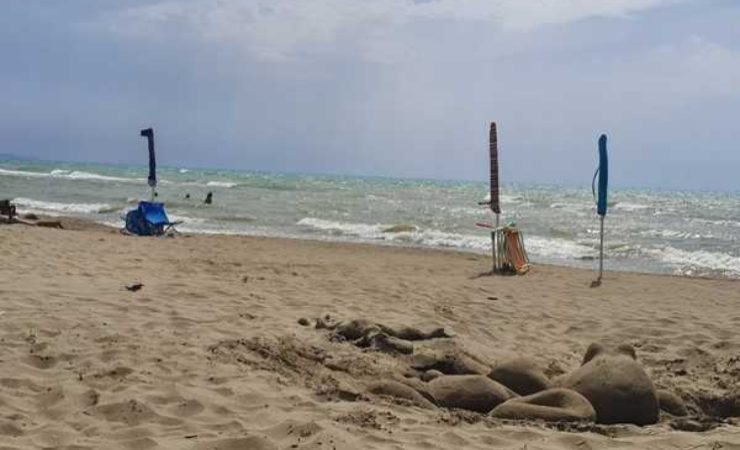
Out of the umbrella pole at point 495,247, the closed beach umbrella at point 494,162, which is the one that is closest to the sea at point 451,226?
the umbrella pole at point 495,247

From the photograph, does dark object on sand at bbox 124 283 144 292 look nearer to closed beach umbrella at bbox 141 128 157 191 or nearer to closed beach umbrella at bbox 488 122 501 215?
closed beach umbrella at bbox 488 122 501 215

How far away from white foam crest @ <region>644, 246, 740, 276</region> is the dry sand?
4.08 m

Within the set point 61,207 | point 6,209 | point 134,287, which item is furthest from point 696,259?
point 61,207

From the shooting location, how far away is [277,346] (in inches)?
223

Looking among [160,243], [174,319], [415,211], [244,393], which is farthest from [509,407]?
[415,211]

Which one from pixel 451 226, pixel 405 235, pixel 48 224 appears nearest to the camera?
pixel 48 224

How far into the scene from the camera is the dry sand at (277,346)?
157 inches

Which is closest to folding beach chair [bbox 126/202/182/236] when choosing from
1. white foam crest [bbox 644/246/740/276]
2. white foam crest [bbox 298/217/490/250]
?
white foam crest [bbox 298/217/490/250]

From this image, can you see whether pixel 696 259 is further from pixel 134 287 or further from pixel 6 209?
pixel 6 209

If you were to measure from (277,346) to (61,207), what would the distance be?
23928 millimetres

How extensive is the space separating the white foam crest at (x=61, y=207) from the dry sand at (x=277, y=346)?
50.3 feet

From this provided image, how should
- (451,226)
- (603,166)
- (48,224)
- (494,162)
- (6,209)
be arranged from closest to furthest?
(603,166)
(494,162)
(6,209)
(48,224)
(451,226)

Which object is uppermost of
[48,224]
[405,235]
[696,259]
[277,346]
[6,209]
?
[6,209]

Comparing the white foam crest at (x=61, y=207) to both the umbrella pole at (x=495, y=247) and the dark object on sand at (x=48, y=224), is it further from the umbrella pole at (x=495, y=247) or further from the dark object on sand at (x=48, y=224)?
the umbrella pole at (x=495, y=247)
